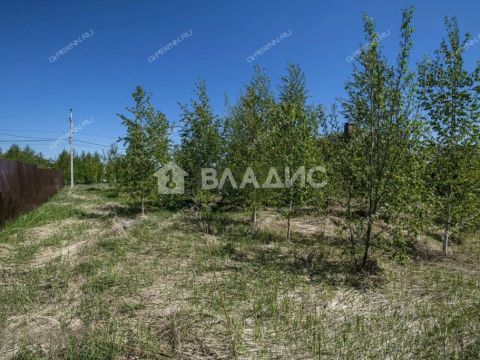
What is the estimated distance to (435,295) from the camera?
4.90m

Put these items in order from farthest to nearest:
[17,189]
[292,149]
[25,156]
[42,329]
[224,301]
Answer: [25,156] → [17,189] → [292,149] → [224,301] → [42,329]

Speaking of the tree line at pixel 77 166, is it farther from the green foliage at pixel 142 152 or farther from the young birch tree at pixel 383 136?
the young birch tree at pixel 383 136

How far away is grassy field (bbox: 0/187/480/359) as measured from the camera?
3457 mm

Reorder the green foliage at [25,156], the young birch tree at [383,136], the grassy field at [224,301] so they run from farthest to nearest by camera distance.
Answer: the green foliage at [25,156] < the young birch tree at [383,136] < the grassy field at [224,301]

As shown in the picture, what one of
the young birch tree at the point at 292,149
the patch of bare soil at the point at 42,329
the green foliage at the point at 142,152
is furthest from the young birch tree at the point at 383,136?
the green foliage at the point at 142,152

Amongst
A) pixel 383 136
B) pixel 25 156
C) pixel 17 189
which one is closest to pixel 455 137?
pixel 383 136

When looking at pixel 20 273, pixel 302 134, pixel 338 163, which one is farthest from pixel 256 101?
pixel 20 273

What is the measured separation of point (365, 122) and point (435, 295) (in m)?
3.21

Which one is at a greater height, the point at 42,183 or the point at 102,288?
the point at 42,183

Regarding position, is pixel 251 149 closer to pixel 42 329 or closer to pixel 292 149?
pixel 292 149

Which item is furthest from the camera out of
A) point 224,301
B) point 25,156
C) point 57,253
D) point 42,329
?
point 25,156

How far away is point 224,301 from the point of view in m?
4.71

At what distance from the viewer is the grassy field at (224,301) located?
3.46 meters

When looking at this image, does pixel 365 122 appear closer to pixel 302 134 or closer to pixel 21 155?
pixel 302 134
